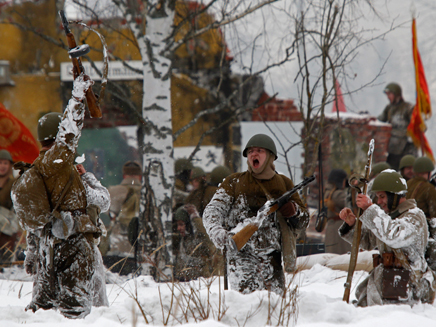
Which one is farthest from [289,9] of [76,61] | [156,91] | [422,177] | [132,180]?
[76,61]

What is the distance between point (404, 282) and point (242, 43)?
4.35 meters

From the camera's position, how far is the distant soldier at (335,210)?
6.59 meters

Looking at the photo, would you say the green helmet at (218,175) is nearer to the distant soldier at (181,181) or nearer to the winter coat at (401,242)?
the distant soldier at (181,181)

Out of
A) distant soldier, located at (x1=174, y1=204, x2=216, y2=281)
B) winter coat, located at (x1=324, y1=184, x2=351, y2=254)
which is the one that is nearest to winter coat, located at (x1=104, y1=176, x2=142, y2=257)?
distant soldier, located at (x1=174, y1=204, x2=216, y2=281)

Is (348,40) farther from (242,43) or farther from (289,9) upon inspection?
(242,43)

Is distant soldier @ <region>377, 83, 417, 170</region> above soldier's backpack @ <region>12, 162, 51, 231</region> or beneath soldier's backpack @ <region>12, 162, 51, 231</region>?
above

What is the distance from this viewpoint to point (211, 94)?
31.2 feet

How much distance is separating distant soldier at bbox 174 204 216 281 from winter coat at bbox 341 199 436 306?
2.43m

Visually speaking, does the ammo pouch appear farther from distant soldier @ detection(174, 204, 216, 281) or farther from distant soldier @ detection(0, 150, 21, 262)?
distant soldier @ detection(0, 150, 21, 262)

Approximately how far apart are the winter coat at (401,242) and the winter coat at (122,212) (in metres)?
3.92

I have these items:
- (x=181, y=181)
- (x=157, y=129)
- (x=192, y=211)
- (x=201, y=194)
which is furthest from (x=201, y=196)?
(x=181, y=181)

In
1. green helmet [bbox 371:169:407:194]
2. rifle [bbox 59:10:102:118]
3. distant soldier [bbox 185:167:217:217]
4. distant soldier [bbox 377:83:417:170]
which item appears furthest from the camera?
distant soldier [bbox 377:83:417:170]

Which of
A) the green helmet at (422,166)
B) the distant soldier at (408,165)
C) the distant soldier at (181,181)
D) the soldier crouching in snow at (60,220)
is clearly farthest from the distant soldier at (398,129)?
the soldier crouching in snow at (60,220)

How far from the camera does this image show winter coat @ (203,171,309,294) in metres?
3.16
